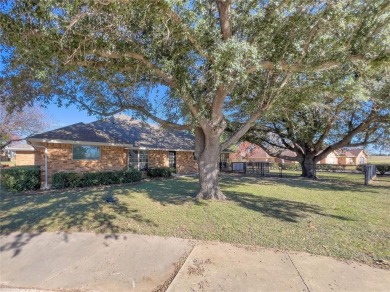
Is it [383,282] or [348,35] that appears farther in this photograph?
[348,35]

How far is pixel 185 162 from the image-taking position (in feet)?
75.6

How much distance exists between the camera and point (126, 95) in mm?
10344

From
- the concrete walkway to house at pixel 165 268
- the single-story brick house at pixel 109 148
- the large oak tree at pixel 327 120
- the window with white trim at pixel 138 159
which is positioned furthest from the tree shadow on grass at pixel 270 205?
the window with white trim at pixel 138 159

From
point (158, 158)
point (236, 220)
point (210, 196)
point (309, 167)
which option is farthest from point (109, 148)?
point (309, 167)

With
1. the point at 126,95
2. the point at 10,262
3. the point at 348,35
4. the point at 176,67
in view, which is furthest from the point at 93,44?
the point at 348,35

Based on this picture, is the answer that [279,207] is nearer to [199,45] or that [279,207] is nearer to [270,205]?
[270,205]

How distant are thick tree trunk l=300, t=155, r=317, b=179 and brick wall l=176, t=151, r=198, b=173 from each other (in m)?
9.49

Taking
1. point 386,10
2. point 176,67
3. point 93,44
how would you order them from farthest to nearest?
point 176,67, point 386,10, point 93,44

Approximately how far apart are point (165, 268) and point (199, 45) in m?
5.49

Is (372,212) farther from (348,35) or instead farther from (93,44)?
(93,44)

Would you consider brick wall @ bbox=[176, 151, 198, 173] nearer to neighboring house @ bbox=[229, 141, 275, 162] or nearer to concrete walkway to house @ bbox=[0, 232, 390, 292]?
concrete walkway to house @ bbox=[0, 232, 390, 292]

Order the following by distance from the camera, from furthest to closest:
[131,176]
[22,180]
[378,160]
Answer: [378,160]
[131,176]
[22,180]

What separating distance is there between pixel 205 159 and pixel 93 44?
16.8 feet

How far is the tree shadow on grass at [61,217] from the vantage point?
19.5 ft
